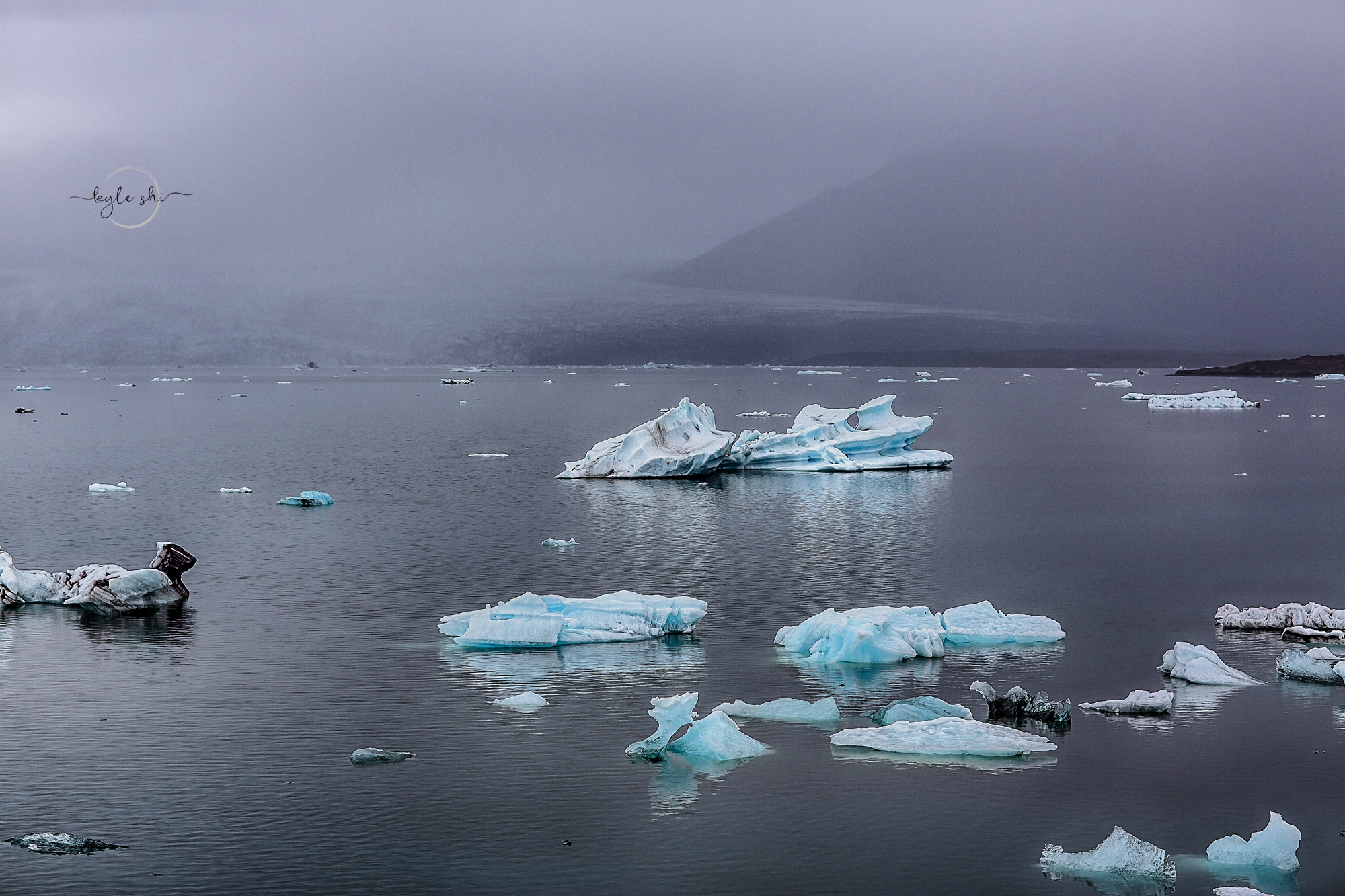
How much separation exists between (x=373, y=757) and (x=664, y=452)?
31.9 m

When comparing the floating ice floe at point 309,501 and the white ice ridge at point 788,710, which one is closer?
the white ice ridge at point 788,710

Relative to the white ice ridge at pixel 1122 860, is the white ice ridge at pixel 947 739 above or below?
above

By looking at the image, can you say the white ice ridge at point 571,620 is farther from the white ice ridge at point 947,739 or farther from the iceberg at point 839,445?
the iceberg at point 839,445

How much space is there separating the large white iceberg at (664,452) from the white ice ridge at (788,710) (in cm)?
2885

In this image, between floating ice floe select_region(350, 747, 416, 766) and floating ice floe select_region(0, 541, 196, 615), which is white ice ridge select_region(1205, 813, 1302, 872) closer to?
floating ice floe select_region(350, 747, 416, 766)

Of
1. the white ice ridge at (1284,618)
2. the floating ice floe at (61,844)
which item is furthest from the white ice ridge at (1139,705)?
the floating ice floe at (61,844)

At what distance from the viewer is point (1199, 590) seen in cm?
2752

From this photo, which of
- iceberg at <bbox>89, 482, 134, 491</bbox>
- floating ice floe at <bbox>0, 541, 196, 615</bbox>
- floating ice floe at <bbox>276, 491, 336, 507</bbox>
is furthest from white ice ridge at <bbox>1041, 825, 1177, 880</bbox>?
iceberg at <bbox>89, 482, 134, 491</bbox>

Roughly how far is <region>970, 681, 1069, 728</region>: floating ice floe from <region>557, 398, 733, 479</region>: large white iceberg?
94.4ft

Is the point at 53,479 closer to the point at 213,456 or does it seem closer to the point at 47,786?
the point at 213,456

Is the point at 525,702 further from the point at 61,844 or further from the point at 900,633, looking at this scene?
the point at 900,633

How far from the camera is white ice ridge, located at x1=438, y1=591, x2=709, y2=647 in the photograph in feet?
69.5

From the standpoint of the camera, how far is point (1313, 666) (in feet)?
63.6

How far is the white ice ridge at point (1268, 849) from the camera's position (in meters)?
12.6
